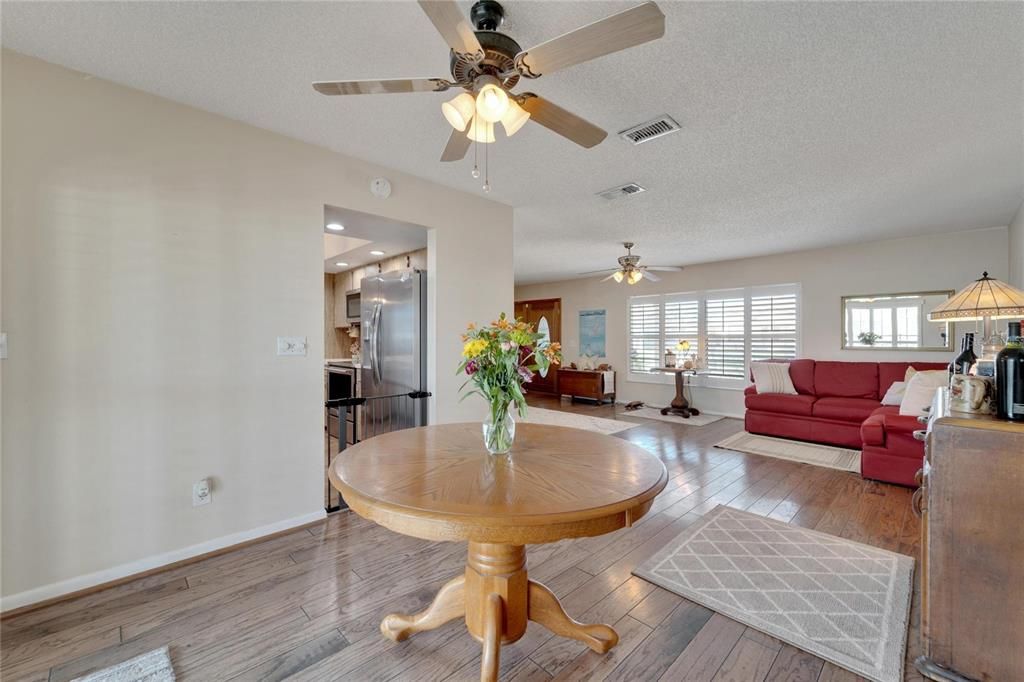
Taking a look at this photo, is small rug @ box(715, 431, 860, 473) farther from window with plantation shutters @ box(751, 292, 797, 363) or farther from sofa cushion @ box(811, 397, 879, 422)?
window with plantation shutters @ box(751, 292, 797, 363)

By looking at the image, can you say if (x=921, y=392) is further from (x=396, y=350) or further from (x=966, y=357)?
(x=396, y=350)

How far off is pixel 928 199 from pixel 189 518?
6.01 meters

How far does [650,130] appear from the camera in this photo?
97.4 inches

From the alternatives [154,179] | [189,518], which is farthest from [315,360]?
[154,179]

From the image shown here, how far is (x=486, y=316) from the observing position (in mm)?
3748

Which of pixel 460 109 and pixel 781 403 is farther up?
pixel 460 109

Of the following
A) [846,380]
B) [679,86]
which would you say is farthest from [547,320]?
[679,86]

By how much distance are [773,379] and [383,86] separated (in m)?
5.67

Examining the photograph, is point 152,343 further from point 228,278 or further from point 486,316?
point 486,316

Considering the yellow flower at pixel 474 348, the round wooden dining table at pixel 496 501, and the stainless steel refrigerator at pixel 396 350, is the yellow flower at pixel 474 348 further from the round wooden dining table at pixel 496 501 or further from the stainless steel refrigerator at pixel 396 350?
the stainless steel refrigerator at pixel 396 350

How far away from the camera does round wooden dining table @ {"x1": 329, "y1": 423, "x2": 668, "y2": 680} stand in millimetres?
1032

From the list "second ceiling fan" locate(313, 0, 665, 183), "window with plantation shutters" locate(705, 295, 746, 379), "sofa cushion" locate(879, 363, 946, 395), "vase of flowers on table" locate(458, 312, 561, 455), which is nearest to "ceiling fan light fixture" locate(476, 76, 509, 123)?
"second ceiling fan" locate(313, 0, 665, 183)

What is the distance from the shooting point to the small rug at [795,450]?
13.3 feet

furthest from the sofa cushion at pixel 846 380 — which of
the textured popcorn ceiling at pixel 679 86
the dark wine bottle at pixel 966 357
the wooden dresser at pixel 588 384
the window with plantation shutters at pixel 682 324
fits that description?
the wooden dresser at pixel 588 384
